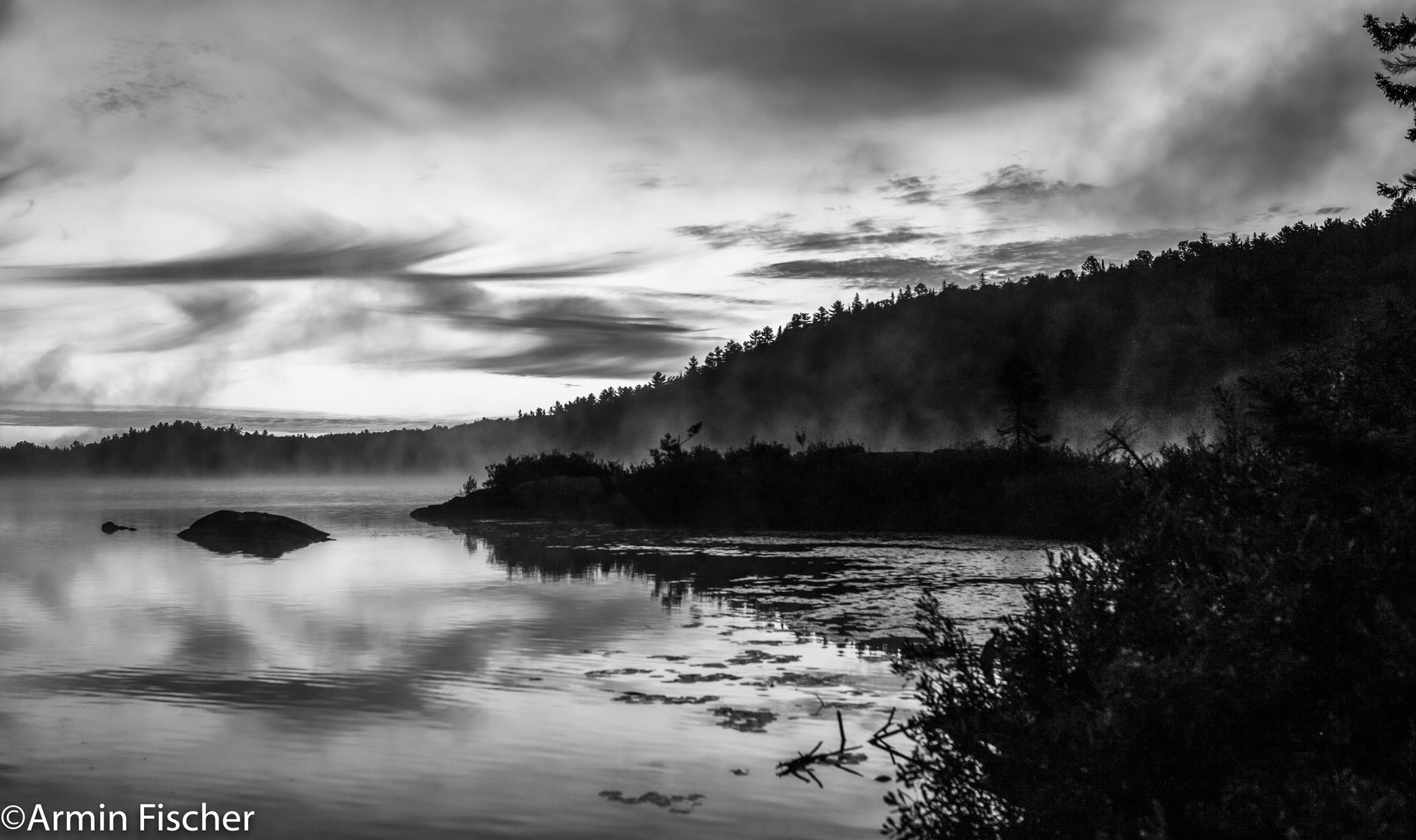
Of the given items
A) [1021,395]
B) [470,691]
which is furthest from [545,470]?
[470,691]

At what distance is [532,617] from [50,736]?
35.4 ft

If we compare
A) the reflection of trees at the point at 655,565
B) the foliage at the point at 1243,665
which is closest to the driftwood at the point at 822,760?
the foliage at the point at 1243,665

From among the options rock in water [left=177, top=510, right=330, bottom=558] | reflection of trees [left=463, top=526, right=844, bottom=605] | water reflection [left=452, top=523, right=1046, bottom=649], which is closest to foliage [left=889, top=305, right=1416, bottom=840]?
water reflection [left=452, top=523, right=1046, bottom=649]

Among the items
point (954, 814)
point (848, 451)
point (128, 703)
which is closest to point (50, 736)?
point (128, 703)

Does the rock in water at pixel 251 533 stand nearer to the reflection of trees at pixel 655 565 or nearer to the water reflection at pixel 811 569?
the water reflection at pixel 811 569

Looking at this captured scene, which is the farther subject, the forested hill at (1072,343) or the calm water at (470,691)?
the forested hill at (1072,343)

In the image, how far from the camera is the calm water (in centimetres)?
1023

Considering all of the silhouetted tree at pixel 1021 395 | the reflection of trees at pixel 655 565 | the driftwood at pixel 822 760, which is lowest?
the reflection of trees at pixel 655 565

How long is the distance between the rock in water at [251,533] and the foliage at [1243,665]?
39.9m

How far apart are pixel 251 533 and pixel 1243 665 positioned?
45.5 metres

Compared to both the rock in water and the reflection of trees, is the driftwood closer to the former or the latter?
the reflection of trees

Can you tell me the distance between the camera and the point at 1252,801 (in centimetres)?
500

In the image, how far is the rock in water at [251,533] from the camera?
44.0 metres

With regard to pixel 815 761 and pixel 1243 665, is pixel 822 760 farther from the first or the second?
pixel 1243 665
